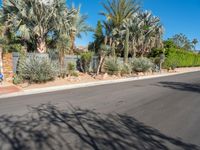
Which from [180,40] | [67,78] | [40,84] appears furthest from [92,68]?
[180,40]

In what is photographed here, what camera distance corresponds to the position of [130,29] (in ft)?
113

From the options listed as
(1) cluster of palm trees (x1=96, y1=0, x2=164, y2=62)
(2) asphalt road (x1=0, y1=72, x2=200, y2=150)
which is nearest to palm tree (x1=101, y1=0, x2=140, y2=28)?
(1) cluster of palm trees (x1=96, y1=0, x2=164, y2=62)

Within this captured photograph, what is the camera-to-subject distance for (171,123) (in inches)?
264

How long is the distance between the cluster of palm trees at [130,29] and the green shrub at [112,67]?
11.8ft

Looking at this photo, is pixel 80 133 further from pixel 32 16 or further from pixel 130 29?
pixel 130 29

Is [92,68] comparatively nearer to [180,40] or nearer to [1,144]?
[1,144]

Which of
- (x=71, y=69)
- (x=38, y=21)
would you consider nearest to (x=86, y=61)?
(x=71, y=69)

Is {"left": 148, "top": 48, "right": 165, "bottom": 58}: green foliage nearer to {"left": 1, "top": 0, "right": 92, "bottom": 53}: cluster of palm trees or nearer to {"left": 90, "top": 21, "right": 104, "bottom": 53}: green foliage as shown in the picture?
{"left": 90, "top": 21, "right": 104, "bottom": 53}: green foliage

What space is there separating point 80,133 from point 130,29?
30.6 m

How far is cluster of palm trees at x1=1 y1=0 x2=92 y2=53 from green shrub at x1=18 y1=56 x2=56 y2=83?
149 inches

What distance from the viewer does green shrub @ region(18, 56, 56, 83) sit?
1527 centimetres

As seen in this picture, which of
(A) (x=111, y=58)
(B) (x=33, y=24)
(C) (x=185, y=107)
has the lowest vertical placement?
(C) (x=185, y=107)

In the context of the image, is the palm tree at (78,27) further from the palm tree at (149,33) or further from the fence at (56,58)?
the palm tree at (149,33)

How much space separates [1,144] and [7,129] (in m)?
1.00
